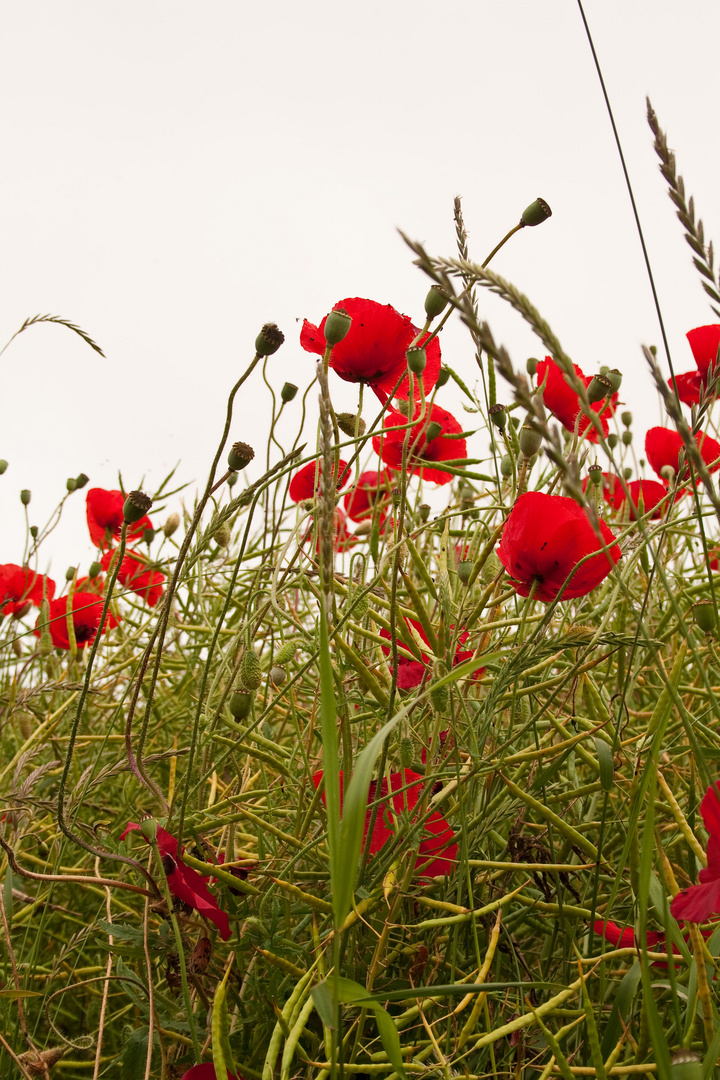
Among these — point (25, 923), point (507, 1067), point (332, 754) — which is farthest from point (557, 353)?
point (25, 923)

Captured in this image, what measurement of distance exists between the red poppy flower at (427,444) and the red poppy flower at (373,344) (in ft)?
0.17

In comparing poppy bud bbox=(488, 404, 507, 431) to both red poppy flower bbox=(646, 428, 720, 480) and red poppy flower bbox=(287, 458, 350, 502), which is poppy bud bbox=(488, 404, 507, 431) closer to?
red poppy flower bbox=(287, 458, 350, 502)

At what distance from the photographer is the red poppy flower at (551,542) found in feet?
1.92

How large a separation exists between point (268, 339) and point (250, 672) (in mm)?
239

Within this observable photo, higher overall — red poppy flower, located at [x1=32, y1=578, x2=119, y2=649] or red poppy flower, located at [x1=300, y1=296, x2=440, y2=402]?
red poppy flower, located at [x1=300, y1=296, x2=440, y2=402]

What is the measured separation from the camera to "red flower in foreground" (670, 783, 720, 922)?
42 centimetres

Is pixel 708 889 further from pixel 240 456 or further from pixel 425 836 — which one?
pixel 240 456

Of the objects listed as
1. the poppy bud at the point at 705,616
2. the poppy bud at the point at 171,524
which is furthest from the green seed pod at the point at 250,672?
the poppy bud at the point at 171,524

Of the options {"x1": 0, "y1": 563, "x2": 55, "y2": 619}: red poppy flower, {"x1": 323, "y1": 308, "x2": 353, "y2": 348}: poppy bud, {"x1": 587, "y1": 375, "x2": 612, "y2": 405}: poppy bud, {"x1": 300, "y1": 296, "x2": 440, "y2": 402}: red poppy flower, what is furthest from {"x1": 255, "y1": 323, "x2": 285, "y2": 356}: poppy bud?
{"x1": 0, "y1": 563, "x2": 55, "y2": 619}: red poppy flower

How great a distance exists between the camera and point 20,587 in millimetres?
1211

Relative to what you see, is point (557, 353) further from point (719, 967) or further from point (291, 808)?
point (291, 808)

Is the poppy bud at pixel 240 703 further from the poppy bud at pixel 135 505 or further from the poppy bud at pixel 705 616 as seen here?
the poppy bud at pixel 705 616

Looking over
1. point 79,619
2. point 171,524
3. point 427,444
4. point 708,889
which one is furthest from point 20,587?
point 708,889

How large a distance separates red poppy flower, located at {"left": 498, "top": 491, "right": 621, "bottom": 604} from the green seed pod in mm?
199
